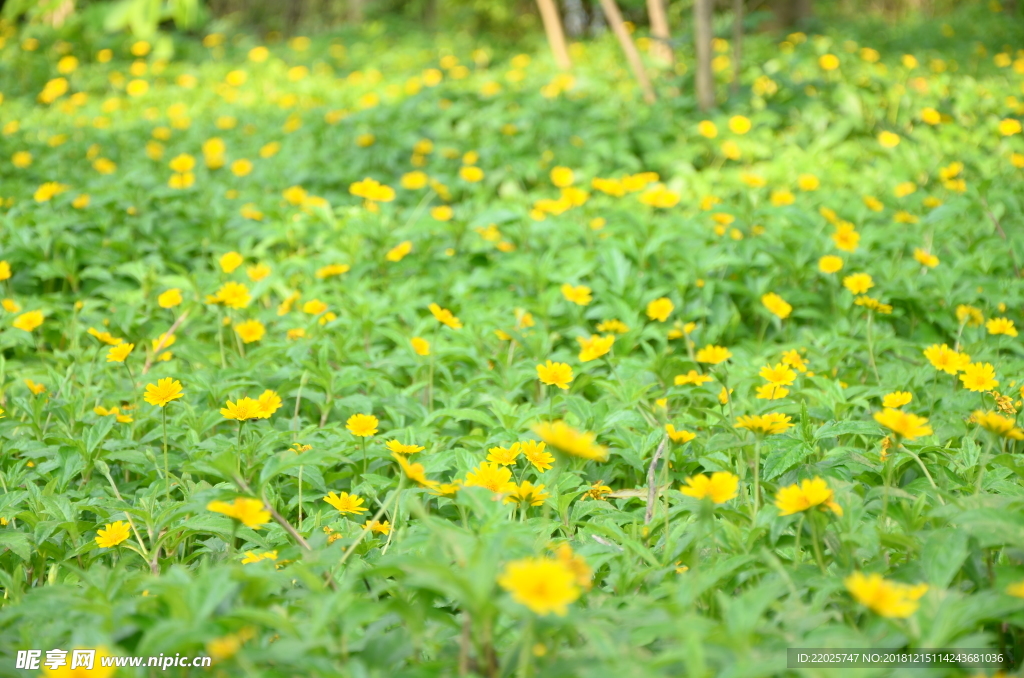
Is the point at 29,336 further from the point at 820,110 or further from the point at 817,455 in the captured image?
the point at 820,110

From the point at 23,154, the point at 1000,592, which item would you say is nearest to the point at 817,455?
the point at 1000,592

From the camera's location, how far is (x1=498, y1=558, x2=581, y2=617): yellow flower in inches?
35.2

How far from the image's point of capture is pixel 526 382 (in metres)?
2.25

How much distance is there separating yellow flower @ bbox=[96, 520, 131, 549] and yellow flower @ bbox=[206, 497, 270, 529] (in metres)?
0.36

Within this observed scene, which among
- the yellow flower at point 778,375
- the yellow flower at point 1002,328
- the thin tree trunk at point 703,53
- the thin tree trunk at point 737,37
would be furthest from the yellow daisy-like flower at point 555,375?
the thin tree trunk at point 737,37

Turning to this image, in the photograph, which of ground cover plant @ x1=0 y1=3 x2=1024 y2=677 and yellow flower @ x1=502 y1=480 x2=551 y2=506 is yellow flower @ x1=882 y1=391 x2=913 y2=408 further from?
yellow flower @ x1=502 y1=480 x2=551 y2=506

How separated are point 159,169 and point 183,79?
2.88m

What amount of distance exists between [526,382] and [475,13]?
26.3 ft

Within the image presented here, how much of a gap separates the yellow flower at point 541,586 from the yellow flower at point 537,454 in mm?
609

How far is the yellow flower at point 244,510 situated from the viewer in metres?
1.16

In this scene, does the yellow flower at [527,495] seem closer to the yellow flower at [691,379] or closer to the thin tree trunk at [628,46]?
the yellow flower at [691,379]

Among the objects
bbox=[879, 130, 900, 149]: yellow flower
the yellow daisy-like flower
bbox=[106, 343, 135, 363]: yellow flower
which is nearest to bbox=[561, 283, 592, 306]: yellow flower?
the yellow daisy-like flower

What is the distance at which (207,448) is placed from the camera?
181 cm

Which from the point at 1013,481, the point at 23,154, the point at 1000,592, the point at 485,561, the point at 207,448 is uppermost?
the point at 23,154
